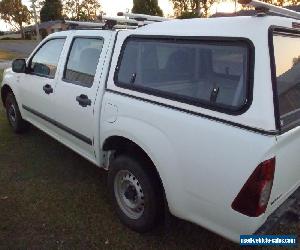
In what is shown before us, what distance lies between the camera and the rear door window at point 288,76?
7.98 ft

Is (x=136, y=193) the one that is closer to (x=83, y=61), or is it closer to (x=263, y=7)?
(x=83, y=61)

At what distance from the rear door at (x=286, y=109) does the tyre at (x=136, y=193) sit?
1062mm

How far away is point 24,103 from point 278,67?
4.12 m

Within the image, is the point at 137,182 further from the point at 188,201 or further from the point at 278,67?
the point at 278,67

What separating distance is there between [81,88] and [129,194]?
50.4 inches

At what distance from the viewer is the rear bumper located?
99.8 inches

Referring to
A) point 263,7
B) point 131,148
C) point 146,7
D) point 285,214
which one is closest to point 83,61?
point 131,148

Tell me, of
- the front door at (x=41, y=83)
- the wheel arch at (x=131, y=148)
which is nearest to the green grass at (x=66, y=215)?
the wheel arch at (x=131, y=148)

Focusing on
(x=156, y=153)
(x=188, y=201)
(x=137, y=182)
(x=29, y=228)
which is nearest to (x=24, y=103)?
(x=29, y=228)

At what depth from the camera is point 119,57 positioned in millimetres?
3504

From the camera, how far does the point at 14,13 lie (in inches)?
3226

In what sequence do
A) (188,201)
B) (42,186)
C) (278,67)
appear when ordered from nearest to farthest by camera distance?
(278,67)
(188,201)
(42,186)

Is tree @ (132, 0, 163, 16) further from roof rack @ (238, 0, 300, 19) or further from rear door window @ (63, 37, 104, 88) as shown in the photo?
roof rack @ (238, 0, 300, 19)

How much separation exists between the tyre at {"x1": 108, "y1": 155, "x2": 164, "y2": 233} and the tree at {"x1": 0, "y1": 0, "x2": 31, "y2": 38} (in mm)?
83875
